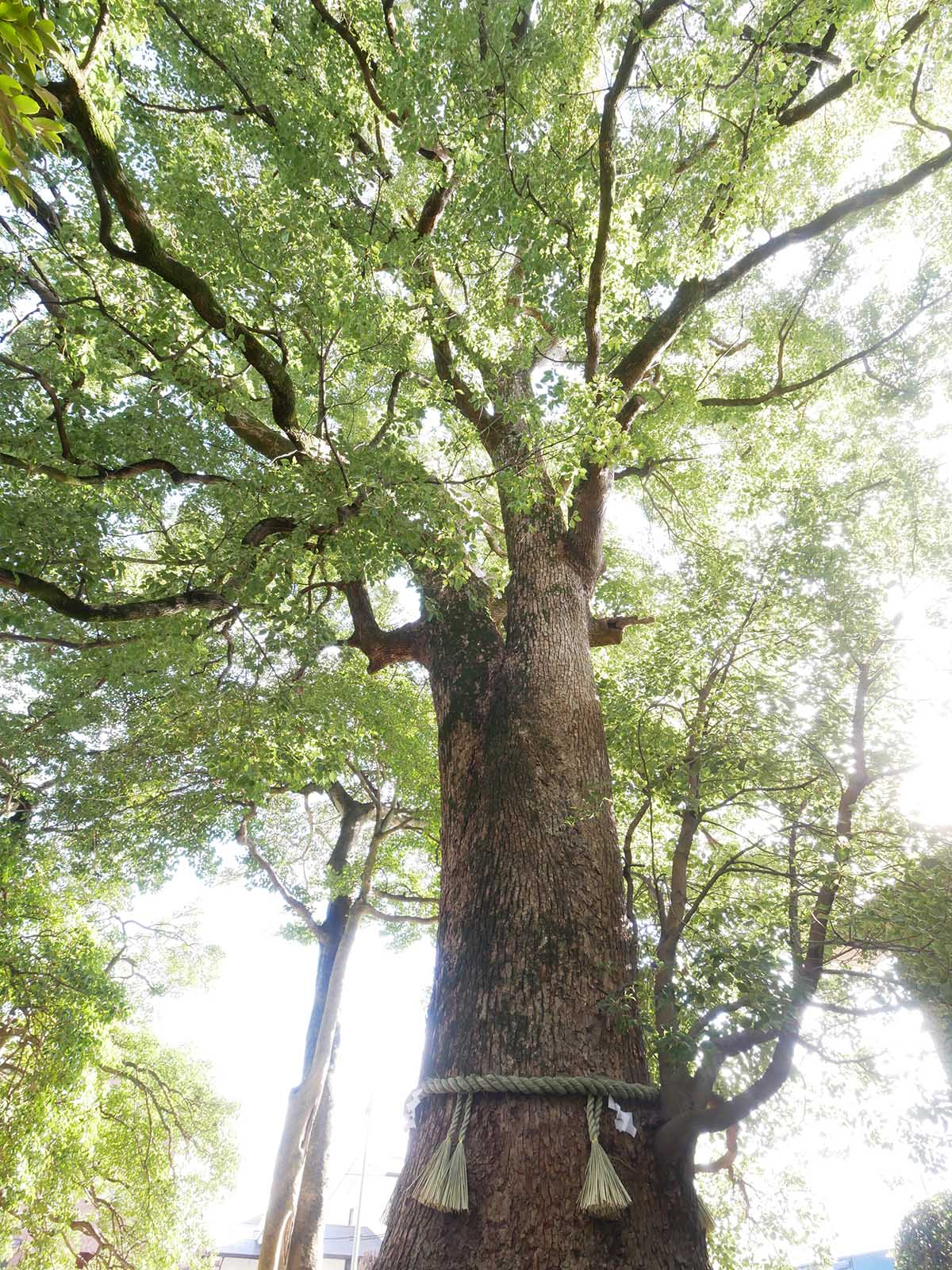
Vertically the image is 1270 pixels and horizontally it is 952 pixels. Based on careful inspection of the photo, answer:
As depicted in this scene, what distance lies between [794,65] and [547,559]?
3879 millimetres

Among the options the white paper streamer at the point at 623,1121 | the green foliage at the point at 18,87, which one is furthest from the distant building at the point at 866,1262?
the green foliage at the point at 18,87

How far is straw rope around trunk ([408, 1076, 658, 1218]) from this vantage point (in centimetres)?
182

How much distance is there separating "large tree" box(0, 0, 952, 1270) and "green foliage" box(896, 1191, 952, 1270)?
13.9ft

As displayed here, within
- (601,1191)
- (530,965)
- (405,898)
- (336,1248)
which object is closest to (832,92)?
(530,965)

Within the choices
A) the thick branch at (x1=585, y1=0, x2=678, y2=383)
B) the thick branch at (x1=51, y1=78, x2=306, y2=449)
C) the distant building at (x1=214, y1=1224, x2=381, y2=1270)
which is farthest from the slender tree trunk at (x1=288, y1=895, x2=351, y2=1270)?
the distant building at (x1=214, y1=1224, x2=381, y2=1270)

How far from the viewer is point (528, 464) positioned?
4.21m

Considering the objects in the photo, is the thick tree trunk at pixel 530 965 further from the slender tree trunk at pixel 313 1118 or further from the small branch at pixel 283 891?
the small branch at pixel 283 891

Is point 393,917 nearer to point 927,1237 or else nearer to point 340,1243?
point 927,1237

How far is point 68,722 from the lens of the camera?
6.75 metres

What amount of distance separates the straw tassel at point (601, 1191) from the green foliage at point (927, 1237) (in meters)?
6.20

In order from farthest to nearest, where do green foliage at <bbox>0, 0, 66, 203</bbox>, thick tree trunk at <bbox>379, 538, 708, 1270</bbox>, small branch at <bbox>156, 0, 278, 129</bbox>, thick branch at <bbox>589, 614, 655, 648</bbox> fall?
thick branch at <bbox>589, 614, 655, 648</bbox>
small branch at <bbox>156, 0, 278, 129</bbox>
thick tree trunk at <bbox>379, 538, 708, 1270</bbox>
green foliage at <bbox>0, 0, 66, 203</bbox>

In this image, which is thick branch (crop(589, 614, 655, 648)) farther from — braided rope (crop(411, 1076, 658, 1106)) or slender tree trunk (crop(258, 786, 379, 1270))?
slender tree trunk (crop(258, 786, 379, 1270))

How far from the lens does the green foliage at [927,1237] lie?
5562 mm

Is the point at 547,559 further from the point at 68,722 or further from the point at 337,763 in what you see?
the point at 68,722
